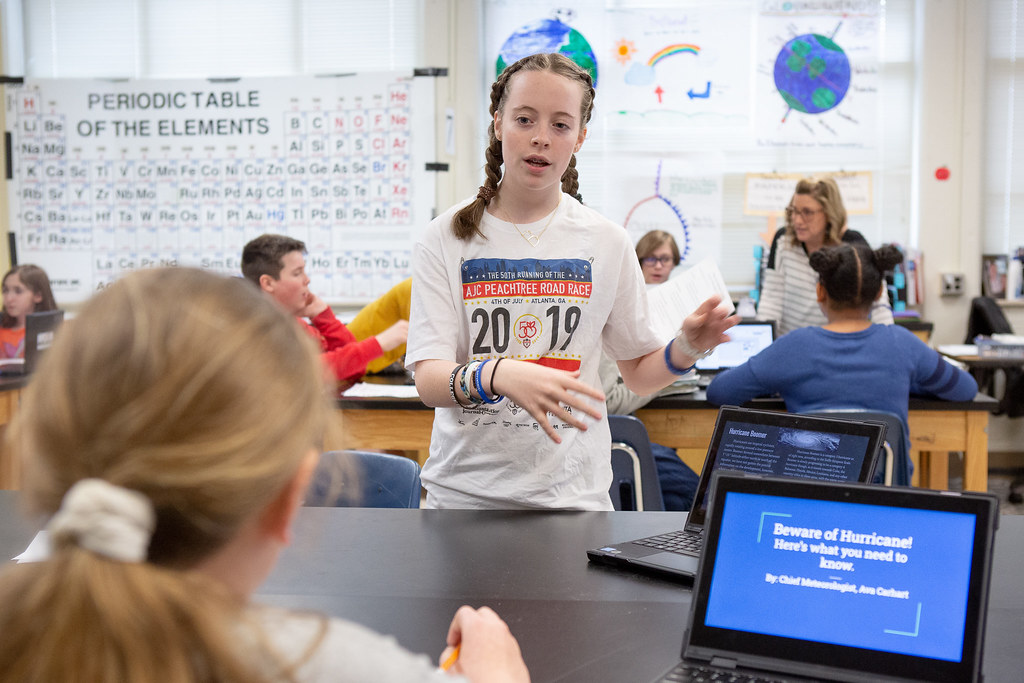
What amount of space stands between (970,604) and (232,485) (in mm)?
725

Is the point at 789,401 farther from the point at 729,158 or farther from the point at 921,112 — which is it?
the point at 921,112

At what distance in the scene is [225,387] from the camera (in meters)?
0.54

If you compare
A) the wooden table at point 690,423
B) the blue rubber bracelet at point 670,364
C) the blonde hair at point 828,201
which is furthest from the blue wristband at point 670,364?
the blonde hair at point 828,201

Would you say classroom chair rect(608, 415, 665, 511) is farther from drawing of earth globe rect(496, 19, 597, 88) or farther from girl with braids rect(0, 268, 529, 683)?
drawing of earth globe rect(496, 19, 597, 88)

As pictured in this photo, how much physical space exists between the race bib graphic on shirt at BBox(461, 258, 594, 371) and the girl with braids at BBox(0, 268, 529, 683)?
3.13 feet

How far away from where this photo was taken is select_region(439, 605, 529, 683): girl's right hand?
2.69 feet

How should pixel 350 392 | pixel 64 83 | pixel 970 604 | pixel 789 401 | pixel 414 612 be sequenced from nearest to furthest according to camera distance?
pixel 970 604 → pixel 414 612 → pixel 789 401 → pixel 350 392 → pixel 64 83

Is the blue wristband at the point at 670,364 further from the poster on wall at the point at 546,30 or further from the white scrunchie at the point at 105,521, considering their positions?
the poster on wall at the point at 546,30

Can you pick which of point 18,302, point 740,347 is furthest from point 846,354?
point 18,302

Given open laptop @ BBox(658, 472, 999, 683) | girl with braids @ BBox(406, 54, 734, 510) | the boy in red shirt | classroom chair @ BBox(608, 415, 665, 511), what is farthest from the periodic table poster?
open laptop @ BBox(658, 472, 999, 683)

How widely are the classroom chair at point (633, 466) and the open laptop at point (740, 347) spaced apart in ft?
4.29

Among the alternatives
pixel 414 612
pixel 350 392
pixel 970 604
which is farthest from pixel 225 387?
pixel 350 392

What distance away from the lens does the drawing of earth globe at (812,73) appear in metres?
5.23

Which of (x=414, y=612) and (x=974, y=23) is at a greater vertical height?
(x=974, y=23)
